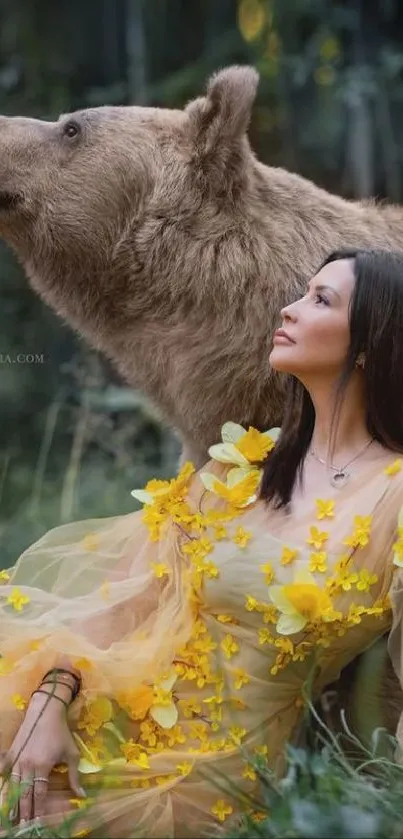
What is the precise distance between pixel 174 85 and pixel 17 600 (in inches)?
173

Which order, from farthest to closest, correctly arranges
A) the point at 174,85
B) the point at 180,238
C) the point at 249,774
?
the point at 174,85, the point at 180,238, the point at 249,774

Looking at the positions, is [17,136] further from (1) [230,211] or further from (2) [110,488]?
(2) [110,488]

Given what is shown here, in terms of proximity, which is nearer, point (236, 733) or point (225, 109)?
point (236, 733)

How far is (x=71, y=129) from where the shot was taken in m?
2.98

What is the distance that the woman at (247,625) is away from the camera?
2133 millimetres

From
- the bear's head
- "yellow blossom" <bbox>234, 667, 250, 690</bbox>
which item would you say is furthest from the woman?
the bear's head

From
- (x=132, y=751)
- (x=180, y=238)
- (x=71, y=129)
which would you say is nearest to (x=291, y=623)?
(x=132, y=751)

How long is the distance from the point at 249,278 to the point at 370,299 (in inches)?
23.0

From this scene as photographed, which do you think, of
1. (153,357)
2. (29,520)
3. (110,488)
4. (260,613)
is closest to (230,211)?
(153,357)

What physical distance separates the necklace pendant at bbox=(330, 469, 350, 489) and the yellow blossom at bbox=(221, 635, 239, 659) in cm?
35

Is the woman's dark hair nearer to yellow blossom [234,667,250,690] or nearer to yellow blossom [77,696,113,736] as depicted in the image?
yellow blossom [234,667,250,690]

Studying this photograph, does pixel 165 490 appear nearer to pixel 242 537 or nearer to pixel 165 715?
pixel 242 537

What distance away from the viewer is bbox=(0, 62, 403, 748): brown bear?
275cm

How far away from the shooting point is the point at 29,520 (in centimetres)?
473
